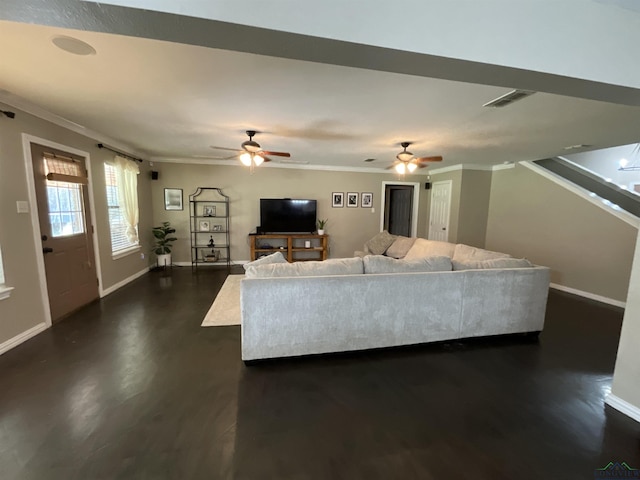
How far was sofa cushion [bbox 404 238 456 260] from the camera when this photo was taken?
4.21 meters

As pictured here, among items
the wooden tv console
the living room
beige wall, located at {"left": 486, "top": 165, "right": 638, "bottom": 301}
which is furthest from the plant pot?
beige wall, located at {"left": 486, "top": 165, "right": 638, "bottom": 301}

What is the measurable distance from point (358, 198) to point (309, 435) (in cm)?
580

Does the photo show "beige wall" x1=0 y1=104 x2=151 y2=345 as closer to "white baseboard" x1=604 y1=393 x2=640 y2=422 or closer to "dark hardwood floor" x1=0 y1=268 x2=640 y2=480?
"dark hardwood floor" x1=0 y1=268 x2=640 y2=480

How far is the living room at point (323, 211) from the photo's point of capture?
105 inches

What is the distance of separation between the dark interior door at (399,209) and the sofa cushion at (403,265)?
4637 mm

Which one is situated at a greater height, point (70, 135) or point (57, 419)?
point (70, 135)

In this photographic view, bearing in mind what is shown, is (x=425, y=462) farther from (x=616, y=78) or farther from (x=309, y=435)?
(x=616, y=78)

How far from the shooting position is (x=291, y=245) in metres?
6.25

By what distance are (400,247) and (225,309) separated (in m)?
3.33

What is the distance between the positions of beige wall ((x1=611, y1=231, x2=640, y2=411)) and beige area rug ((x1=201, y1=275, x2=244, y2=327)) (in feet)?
11.1

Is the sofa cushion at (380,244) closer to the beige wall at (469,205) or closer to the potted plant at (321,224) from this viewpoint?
the potted plant at (321,224)

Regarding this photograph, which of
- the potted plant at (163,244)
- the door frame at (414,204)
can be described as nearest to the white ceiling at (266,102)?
the potted plant at (163,244)

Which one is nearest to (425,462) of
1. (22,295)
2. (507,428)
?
(507,428)

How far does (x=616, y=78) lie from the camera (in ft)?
4.52
